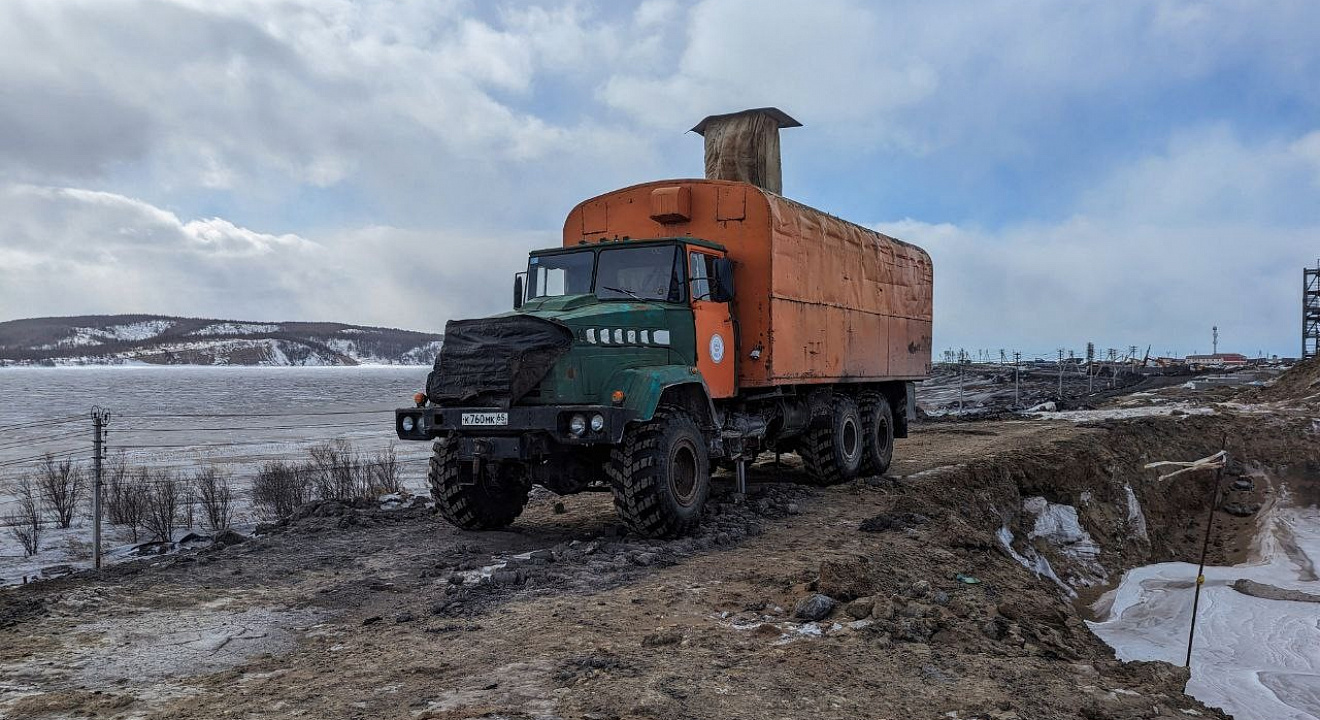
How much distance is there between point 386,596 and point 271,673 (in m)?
1.91

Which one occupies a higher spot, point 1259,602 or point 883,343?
point 883,343

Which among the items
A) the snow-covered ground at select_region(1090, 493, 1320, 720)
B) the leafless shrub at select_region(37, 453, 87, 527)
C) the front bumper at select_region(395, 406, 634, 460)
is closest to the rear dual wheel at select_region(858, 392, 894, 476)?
the snow-covered ground at select_region(1090, 493, 1320, 720)

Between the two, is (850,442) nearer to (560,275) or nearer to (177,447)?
(560,275)

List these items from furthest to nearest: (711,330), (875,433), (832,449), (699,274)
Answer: (875,433), (832,449), (711,330), (699,274)

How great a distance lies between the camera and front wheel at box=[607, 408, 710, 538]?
334 inches

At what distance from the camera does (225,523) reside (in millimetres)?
16641

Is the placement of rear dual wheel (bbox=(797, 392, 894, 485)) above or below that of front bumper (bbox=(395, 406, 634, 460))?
below

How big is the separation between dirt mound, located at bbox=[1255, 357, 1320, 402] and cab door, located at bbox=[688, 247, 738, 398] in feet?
86.2

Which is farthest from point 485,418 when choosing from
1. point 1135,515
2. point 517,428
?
point 1135,515

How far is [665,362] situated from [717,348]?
41.5 inches

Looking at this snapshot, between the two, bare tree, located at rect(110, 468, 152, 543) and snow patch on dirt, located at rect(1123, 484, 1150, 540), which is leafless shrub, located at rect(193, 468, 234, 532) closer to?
bare tree, located at rect(110, 468, 152, 543)

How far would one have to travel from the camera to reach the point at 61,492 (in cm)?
1838

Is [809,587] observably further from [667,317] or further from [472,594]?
[667,317]

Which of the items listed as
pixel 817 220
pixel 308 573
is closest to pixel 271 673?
pixel 308 573
